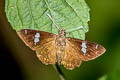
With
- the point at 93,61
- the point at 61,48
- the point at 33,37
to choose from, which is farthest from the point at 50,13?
the point at 93,61

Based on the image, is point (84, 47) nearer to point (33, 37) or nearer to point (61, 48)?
point (61, 48)

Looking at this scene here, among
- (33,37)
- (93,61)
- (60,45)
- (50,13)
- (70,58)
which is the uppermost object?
(50,13)

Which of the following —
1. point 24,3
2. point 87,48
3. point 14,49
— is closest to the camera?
point 24,3

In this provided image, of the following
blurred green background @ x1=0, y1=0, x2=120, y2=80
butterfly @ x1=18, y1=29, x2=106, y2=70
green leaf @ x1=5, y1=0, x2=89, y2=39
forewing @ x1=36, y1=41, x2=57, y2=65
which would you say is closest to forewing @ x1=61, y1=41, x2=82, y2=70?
butterfly @ x1=18, y1=29, x2=106, y2=70

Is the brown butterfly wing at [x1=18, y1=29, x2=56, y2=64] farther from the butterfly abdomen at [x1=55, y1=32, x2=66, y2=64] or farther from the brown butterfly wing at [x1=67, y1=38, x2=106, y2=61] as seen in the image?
the brown butterfly wing at [x1=67, y1=38, x2=106, y2=61]

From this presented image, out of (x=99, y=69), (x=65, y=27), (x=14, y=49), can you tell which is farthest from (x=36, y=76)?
(x=65, y=27)

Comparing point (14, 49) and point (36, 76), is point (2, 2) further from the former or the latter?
point (36, 76)

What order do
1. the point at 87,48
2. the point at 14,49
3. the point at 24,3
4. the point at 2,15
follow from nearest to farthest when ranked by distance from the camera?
the point at 24,3
the point at 87,48
the point at 2,15
the point at 14,49
